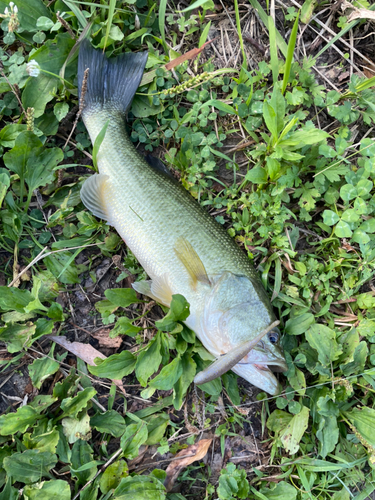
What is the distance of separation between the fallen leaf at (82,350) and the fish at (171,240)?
722 mm

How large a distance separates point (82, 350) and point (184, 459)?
1.27m

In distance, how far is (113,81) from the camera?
10.8ft

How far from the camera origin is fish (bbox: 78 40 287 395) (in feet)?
9.14

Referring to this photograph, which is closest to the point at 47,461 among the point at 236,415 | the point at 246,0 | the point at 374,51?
the point at 236,415

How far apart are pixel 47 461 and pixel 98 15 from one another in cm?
374

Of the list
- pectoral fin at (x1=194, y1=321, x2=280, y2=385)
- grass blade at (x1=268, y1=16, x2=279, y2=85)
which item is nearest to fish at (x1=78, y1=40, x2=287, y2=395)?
pectoral fin at (x1=194, y1=321, x2=280, y2=385)

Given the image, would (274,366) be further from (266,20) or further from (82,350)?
(266,20)

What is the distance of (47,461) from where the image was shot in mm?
2812

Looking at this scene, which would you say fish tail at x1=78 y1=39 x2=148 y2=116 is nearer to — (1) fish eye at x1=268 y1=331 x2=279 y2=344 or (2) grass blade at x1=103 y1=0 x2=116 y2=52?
(2) grass blade at x1=103 y1=0 x2=116 y2=52

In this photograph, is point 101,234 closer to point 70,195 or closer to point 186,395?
point 70,195

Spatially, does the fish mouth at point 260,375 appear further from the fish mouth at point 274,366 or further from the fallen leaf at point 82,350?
the fallen leaf at point 82,350

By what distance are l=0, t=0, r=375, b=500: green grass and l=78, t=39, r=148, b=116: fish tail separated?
146 mm

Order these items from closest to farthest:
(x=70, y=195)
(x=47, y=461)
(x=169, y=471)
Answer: (x=47, y=461) < (x=169, y=471) < (x=70, y=195)

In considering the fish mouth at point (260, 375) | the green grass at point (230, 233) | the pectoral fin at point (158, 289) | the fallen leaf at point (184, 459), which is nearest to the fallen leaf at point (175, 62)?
the green grass at point (230, 233)
